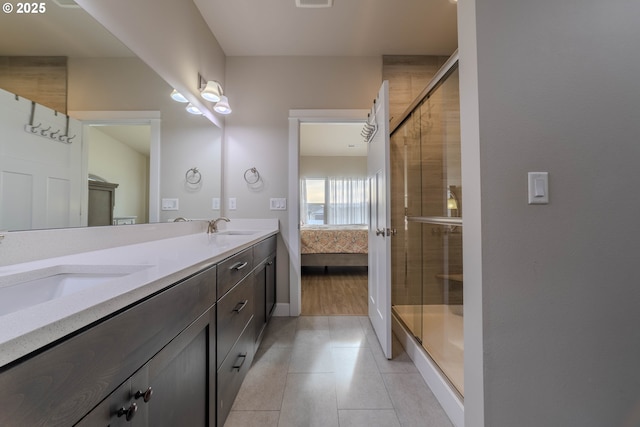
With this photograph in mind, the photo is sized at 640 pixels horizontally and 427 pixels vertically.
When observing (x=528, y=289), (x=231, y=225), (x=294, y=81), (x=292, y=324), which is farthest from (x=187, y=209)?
(x=528, y=289)

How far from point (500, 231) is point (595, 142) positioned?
1.56 ft

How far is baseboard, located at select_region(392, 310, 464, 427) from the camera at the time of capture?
118cm

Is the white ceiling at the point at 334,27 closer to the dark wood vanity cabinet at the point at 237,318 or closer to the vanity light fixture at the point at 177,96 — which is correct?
the vanity light fixture at the point at 177,96

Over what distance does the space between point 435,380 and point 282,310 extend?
1.46 meters

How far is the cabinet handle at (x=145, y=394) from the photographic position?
23.0 inches

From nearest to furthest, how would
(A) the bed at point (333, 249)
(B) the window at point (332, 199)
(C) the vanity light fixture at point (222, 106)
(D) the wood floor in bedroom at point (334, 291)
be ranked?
(C) the vanity light fixture at point (222, 106) → (D) the wood floor in bedroom at point (334, 291) → (A) the bed at point (333, 249) → (B) the window at point (332, 199)

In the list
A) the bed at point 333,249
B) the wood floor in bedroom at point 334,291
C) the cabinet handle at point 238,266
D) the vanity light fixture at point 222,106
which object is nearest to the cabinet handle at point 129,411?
the cabinet handle at point 238,266

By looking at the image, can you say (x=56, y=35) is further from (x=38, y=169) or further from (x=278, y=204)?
(x=278, y=204)

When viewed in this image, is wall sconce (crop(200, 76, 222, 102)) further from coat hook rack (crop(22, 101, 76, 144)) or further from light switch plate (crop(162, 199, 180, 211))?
coat hook rack (crop(22, 101, 76, 144))

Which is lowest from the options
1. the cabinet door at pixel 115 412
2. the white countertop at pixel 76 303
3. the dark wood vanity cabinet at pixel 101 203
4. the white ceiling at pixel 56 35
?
the cabinet door at pixel 115 412

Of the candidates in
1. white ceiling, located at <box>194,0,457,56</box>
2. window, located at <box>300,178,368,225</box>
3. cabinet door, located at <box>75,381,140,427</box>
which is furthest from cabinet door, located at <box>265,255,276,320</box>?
window, located at <box>300,178,368,225</box>

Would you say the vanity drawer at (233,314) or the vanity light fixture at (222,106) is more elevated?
the vanity light fixture at (222,106)

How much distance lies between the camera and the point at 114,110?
123 centimetres

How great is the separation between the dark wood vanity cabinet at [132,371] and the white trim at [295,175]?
1455mm
